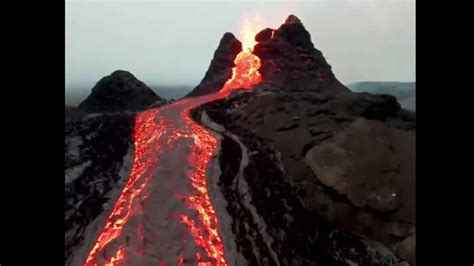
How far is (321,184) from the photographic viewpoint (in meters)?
17.1

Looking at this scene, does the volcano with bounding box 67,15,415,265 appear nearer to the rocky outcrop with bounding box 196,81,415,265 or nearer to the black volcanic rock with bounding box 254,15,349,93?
the rocky outcrop with bounding box 196,81,415,265

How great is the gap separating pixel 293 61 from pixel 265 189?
2431 centimetres

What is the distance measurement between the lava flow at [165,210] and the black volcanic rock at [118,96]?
12100 mm

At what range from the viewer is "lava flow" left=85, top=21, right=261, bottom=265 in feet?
41.7

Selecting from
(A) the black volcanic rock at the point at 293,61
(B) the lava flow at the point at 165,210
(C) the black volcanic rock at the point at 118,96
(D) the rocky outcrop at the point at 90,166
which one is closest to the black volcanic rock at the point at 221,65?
(A) the black volcanic rock at the point at 293,61

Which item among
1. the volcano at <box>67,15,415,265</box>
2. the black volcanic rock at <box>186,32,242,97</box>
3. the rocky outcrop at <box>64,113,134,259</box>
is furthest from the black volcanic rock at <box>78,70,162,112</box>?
the volcano at <box>67,15,415,265</box>

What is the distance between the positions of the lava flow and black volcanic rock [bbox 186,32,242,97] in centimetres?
1921

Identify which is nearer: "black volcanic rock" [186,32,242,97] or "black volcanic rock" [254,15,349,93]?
"black volcanic rock" [254,15,349,93]

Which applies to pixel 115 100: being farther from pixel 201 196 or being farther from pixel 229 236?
pixel 229 236

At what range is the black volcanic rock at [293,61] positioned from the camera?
36.6 meters

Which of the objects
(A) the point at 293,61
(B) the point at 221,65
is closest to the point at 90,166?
(A) the point at 293,61

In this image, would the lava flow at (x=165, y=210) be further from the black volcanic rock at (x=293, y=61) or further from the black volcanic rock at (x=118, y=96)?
the black volcanic rock at (x=293, y=61)
